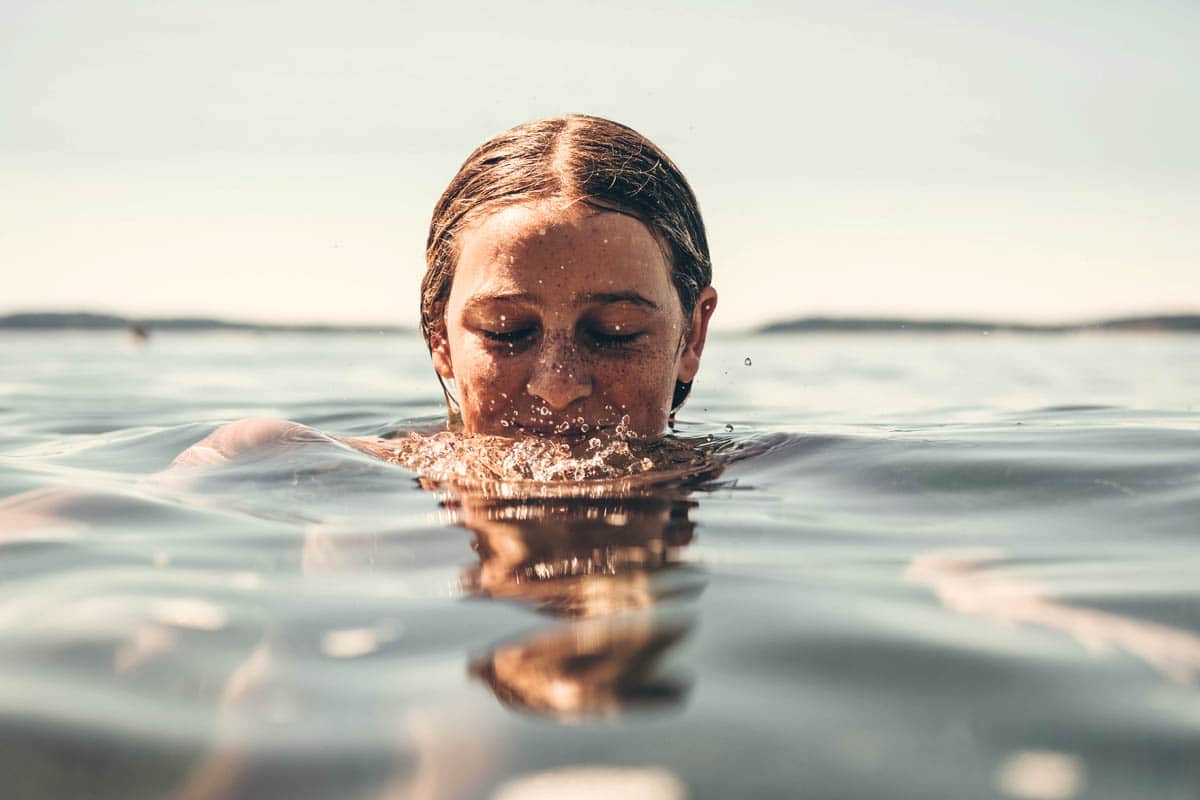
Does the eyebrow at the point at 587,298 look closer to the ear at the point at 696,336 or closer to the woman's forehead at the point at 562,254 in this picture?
the woman's forehead at the point at 562,254

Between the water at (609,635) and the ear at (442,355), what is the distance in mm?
814

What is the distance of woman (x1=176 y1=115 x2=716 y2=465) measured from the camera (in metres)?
3.40

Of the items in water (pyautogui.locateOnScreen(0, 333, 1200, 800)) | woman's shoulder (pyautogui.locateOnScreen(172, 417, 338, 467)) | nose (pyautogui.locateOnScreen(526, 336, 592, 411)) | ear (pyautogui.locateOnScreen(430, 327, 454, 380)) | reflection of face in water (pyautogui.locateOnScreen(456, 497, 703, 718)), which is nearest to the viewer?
water (pyautogui.locateOnScreen(0, 333, 1200, 800))

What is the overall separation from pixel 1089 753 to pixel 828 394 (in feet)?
33.8

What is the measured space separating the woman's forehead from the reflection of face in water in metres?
0.91

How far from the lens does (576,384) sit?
328 cm

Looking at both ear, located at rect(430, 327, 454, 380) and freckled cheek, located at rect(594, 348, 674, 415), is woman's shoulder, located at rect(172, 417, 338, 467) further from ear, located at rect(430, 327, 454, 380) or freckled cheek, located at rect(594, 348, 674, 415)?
freckled cheek, located at rect(594, 348, 674, 415)

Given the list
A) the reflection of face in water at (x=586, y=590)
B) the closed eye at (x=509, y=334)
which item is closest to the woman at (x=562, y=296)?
the closed eye at (x=509, y=334)

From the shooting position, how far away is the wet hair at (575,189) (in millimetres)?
3717

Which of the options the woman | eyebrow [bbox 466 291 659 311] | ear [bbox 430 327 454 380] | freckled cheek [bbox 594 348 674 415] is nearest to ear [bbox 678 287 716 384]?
the woman

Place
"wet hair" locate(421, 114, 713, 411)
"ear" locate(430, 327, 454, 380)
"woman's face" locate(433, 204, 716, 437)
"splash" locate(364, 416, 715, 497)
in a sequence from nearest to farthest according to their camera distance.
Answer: "splash" locate(364, 416, 715, 497) → "woman's face" locate(433, 204, 716, 437) → "wet hair" locate(421, 114, 713, 411) → "ear" locate(430, 327, 454, 380)

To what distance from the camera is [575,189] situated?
3646 millimetres

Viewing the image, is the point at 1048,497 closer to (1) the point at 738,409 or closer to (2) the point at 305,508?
(2) the point at 305,508

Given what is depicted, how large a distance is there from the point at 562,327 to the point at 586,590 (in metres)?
1.64
